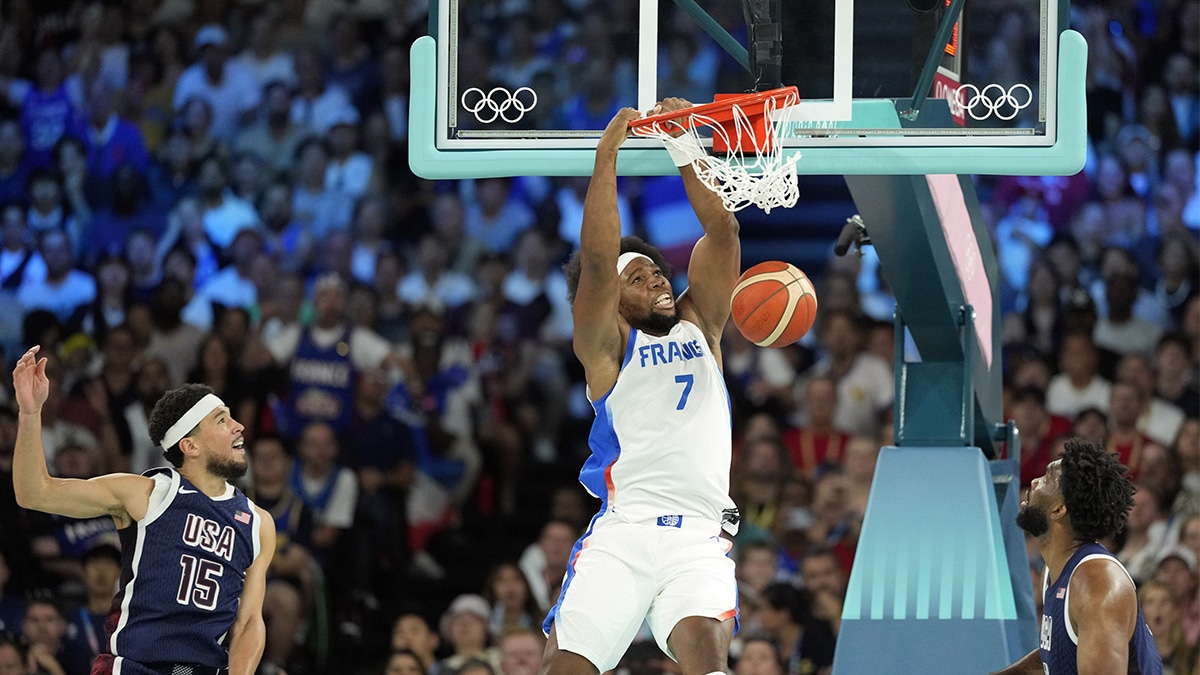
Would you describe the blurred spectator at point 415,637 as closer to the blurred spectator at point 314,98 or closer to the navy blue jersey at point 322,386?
the navy blue jersey at point 322,386

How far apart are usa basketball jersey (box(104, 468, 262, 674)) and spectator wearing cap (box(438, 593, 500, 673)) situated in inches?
121

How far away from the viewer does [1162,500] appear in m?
9.04

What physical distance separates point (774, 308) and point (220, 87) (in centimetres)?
865

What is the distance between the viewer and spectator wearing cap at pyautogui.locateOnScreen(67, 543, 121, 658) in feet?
30.7

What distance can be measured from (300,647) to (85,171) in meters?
4.99

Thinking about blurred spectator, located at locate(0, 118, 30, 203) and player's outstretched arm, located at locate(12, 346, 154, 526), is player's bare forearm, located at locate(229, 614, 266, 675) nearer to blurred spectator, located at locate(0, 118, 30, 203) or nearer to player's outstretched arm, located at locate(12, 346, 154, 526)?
player's outstretched arm, located at locate(12, 346, 154, 526)

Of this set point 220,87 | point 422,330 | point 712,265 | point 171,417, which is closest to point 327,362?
point 422,330

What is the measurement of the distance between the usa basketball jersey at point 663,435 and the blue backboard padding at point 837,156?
70cm

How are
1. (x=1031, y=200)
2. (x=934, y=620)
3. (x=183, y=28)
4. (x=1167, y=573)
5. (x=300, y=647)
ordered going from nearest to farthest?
(x=934, y=620) < (x=1167, y=573) < (x=300, y=647) < (x=1031, y=200) < (x=183, y=28)

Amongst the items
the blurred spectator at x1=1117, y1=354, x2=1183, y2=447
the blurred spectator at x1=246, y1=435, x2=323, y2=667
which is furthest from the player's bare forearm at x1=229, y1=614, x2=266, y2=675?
the blurred spectator at x1=1117, y1=354, x2=1183, y2=447

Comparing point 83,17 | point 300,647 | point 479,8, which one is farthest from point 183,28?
point 300,647

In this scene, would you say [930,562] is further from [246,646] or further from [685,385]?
[246,646]

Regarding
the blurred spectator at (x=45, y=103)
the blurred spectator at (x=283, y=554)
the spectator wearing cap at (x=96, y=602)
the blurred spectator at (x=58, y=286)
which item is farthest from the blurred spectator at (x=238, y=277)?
the spectator wearing cap at (x=96, y=602)

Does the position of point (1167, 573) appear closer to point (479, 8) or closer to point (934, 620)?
point (934, 620)
